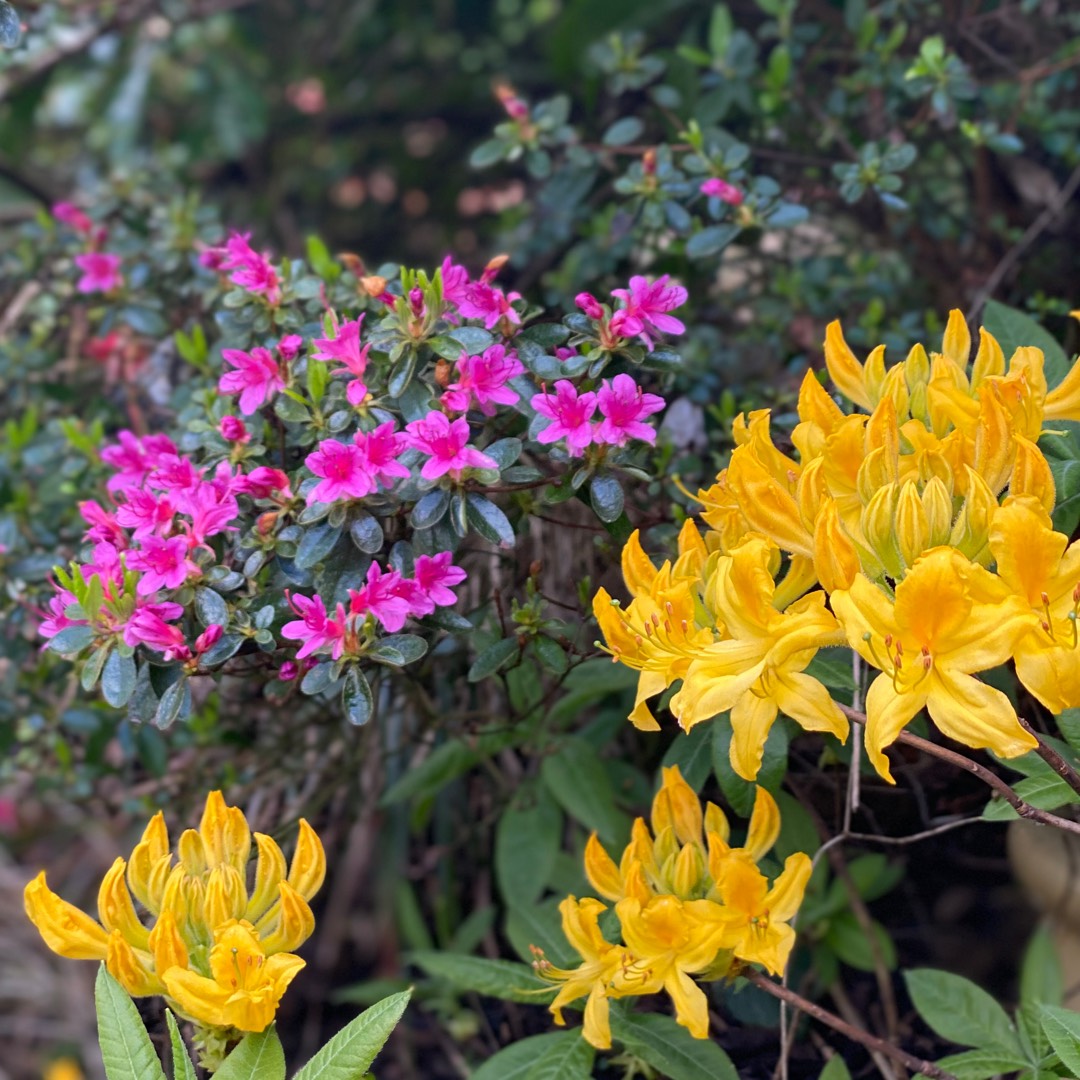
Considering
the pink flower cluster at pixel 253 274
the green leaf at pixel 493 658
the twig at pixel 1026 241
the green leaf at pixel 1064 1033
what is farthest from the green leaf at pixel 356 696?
the twig at pixel 1026 241

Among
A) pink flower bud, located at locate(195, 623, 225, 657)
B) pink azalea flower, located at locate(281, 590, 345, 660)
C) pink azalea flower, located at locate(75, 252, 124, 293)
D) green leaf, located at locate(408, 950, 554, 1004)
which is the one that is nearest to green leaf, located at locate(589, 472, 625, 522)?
pink azalea flower, located at locate(281, 590, 345, 660)

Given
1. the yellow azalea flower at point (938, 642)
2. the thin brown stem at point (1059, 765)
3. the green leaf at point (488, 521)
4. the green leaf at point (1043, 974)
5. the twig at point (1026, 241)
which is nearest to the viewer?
the yellow azalea flower at point (938, 642)

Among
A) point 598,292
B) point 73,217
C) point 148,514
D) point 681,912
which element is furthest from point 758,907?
point 73,217

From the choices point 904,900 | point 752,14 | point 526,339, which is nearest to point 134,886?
point 526,339

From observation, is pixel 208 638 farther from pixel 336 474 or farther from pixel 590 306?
pixel 590 306

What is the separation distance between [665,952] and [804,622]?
0.31m

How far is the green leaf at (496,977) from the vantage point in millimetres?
1124

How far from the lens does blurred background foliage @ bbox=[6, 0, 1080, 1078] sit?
4.47 ft

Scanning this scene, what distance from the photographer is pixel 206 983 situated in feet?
2.92

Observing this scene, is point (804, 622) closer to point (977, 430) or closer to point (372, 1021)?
point (977, 430)

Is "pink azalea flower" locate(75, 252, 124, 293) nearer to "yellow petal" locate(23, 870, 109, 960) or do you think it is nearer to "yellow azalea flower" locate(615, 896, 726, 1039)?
"yellow petal" locate(23, 870, 109, 960)

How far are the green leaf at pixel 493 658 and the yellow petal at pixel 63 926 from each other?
380 millimetres

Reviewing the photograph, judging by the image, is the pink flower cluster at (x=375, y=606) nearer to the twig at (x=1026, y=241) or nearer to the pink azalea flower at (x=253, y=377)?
the pink azalea flower at (x=253, y=377)

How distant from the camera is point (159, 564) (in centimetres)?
98
